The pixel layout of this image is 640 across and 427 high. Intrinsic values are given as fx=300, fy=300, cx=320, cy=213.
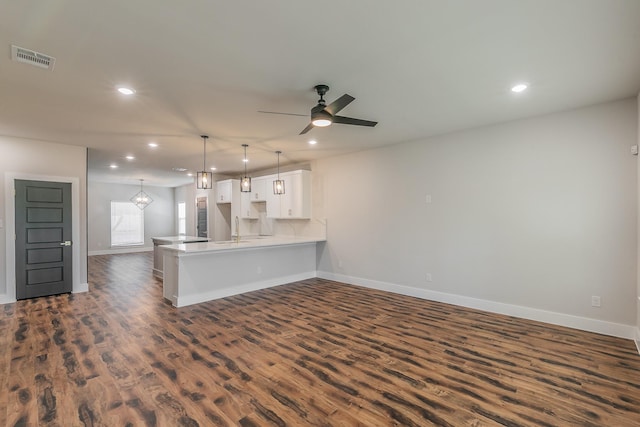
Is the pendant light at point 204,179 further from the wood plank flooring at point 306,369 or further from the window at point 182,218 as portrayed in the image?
the window at point 182,218

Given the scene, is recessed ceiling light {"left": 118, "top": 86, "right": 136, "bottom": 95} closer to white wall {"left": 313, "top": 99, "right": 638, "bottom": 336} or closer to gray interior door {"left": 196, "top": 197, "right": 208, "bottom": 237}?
white wall {"left": 313, "top": 99, "right": 638, "bottom": 336}

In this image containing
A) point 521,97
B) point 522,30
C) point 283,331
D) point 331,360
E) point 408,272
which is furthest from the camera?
point 408,272

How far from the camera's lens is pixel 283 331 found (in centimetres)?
362

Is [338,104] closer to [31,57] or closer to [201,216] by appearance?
[31,57]

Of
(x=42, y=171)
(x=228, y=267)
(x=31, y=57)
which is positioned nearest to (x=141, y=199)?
(x=42, y=171)

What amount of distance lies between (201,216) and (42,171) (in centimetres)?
510

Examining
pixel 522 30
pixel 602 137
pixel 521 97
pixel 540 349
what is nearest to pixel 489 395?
pixel 540 349

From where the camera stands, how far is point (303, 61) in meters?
2.57

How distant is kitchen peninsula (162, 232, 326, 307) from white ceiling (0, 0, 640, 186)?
1.97 metres

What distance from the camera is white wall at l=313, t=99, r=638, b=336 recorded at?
349 cm

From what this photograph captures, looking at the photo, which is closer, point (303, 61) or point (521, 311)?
point (303, 61)

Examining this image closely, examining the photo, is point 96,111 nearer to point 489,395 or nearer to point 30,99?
point 30,99

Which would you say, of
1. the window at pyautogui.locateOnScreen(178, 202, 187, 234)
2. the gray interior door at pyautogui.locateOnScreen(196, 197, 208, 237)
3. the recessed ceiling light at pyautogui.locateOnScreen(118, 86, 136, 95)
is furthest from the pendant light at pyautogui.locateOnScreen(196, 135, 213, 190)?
the window at pyautogui.locateOnScreen(178, 202, 187, 234)

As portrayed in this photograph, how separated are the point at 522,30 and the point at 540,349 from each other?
301 cm
